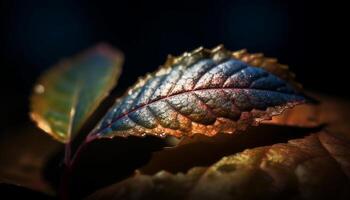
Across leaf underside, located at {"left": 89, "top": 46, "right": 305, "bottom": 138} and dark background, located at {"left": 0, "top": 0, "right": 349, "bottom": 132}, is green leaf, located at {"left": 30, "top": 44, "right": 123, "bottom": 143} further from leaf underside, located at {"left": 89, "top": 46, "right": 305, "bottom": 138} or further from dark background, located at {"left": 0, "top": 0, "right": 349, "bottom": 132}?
dark background, located at {"left": 0, "top": 0, "right": 349, "bottom": 132}

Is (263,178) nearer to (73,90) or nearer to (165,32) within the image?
(73,90)

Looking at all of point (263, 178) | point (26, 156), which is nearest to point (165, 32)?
point (26, 156)

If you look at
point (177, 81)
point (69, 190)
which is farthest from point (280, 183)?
point (69, 190)

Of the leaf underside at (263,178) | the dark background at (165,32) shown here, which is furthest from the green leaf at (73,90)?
the dark background at (165,32)

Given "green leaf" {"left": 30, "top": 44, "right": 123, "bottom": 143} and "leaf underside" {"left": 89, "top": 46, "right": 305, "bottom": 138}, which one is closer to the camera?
"leaf underside" {"left": 89, "top": 46, "right": 305, "bottom": 138}

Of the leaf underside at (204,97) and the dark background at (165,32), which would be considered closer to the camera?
the leaf underside at (204,97)

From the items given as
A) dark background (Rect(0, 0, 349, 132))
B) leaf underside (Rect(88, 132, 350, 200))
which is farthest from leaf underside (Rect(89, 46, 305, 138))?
dark background (Rect(0, 0, 349, 132))

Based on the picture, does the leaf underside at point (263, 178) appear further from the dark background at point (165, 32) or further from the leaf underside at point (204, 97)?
the dark background at point (165, 32)
